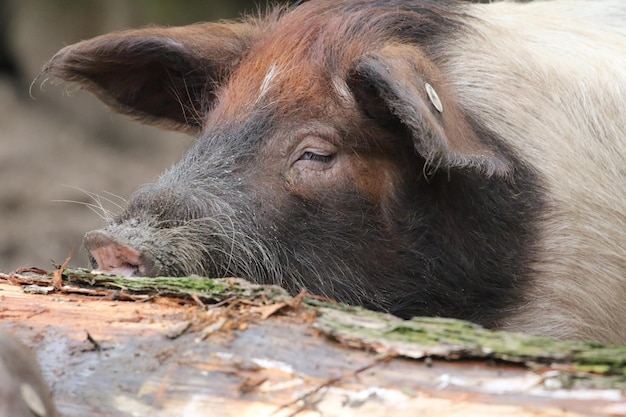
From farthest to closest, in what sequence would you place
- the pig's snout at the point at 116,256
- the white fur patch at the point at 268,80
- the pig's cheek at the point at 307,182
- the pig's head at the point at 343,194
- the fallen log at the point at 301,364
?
the white fur patch at the point at 268,80 → the pig's cheek at the point at 307,182 → the pig's head at the point at 343,194 → the pig's snout at the point at 116,256 → the fallen log at the point at 301,364

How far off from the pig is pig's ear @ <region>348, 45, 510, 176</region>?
1cm

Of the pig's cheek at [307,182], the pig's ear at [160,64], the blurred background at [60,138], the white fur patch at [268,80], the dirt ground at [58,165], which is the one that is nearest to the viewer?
the pig's cheek at [307,182]

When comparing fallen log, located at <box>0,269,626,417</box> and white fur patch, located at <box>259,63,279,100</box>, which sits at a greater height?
white fur patch, located at <box>259,63,279,100</box>

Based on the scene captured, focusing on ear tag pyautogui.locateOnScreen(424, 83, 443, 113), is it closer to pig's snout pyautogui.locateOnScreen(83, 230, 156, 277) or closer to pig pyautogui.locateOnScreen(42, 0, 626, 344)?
pig pyautogui.locateOnScreen(42, 0, 626, 344)

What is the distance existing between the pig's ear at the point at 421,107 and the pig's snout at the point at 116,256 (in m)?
1.03

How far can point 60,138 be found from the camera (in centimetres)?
918

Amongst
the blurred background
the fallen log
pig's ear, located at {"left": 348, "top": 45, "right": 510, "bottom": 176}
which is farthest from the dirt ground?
the fallen log

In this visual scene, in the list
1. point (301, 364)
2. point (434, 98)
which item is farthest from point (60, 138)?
point (301, 364)

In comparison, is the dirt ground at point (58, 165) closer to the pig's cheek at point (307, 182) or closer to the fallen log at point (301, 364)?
the pig's cheek at point (307, 182)

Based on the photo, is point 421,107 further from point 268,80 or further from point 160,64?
point 160,64

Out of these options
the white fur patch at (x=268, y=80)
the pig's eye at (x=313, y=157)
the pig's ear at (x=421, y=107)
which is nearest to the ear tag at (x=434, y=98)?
the pig's ear at (x=421, y=107)

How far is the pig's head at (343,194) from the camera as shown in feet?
10.8

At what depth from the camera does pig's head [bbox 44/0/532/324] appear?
10.8 feet

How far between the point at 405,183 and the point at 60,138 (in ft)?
21.3
